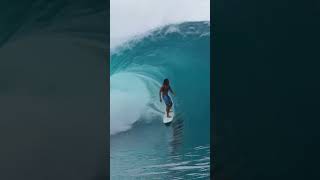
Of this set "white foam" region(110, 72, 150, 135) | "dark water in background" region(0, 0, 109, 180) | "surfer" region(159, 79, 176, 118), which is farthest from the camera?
"surfer" region(159, 79, 176, 118)

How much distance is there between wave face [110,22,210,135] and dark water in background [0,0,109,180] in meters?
0.15

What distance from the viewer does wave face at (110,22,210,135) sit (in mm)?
4234

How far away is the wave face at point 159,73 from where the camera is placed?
4.23 metres

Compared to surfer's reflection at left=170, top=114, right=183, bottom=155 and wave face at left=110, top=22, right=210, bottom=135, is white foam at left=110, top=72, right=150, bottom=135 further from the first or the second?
surfer's reflection at left=170, top=114, right=183, bottom=155

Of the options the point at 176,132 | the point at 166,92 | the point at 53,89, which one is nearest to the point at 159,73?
the point at 166,92

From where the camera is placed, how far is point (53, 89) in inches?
160

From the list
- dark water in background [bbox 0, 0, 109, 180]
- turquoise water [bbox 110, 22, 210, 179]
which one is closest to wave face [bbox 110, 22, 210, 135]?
turquoise water [bbox 110, 22, 210, 179]

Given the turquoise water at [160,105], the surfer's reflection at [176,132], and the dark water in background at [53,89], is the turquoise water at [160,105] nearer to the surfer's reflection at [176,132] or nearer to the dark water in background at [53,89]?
the surfer's reflection at [176,132]
